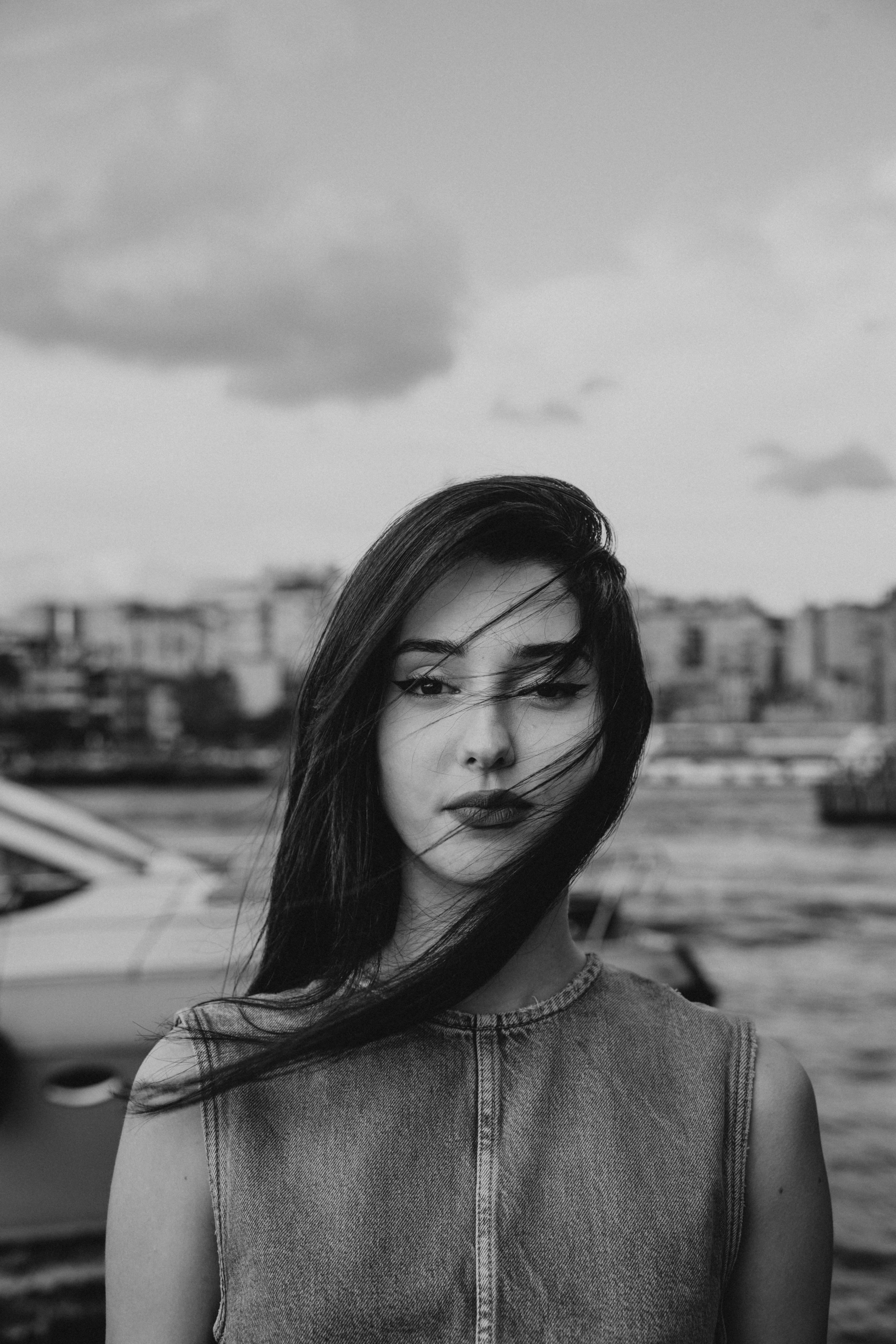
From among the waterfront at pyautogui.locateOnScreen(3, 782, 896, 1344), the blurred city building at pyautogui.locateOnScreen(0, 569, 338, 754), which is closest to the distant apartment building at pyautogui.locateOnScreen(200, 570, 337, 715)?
the blurred city building at pyautogui.locateOnScreen(0, 569, 338, 754)

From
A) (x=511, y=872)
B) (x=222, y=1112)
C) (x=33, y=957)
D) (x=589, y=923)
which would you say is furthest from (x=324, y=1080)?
(x=589, y=923)

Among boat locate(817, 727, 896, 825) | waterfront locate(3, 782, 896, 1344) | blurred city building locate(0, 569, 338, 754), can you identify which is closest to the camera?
waterfront locate(3, 782, 896, 1344)

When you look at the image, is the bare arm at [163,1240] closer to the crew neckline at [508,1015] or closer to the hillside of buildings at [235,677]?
the crew neckline at [508,1015]

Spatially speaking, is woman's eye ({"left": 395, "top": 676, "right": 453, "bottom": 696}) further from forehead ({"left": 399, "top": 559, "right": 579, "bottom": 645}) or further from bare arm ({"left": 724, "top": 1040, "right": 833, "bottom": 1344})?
bare arm ({"left": 724, "top": 1040, "right": 833, "bottom": 1344})

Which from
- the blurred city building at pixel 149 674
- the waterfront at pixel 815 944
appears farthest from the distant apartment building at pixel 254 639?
the waterfront at pixel 815 944

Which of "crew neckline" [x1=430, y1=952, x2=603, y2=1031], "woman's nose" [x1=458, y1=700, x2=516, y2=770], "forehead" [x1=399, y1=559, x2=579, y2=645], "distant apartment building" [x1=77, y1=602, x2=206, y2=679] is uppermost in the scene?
"distant apartment building" [x1=77, y1=602, x2=206, y2=679]

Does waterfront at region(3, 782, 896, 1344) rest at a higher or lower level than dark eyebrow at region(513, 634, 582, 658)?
lower

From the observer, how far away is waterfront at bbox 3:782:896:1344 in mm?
4781

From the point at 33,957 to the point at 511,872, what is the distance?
275cm

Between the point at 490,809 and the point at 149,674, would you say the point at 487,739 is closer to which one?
the point at 490,809

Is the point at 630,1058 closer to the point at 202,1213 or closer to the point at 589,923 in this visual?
the point at 202,1213

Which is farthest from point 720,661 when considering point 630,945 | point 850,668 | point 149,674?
point 630,945

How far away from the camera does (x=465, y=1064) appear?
117 cm

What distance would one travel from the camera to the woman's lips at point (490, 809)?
3.79 feet
